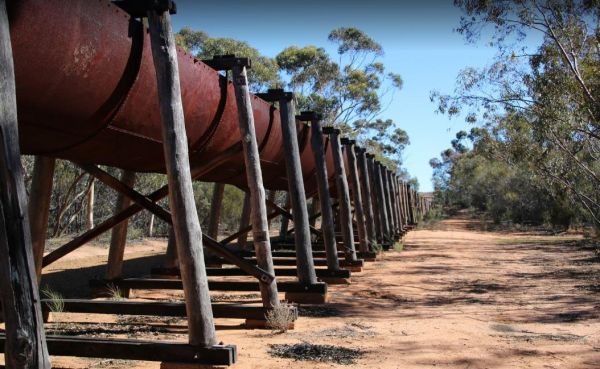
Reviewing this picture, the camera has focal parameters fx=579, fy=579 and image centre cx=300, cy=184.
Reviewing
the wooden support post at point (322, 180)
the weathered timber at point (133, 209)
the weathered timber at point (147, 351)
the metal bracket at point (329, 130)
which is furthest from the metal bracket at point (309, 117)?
the weathered timber at point (147, 351)

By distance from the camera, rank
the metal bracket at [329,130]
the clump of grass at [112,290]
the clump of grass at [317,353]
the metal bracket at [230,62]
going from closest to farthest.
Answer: the clump of grass at [317,353] < the metal bracket at [230,62] < the clump of grass at [112,290] < the metal bracket at [329,130]

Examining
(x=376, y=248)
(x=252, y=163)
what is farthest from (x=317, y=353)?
(x=376, y=248)

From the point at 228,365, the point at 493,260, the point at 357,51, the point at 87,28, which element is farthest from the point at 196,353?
the point at 357,51

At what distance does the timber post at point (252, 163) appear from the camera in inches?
214

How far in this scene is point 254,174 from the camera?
552 cm

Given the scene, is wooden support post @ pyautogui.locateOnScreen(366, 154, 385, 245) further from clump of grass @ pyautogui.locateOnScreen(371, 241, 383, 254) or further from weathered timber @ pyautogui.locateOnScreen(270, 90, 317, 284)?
weathered timber @ pyautogui.locateOnScreen(270, 90, 317, 284)

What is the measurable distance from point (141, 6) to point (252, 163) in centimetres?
203

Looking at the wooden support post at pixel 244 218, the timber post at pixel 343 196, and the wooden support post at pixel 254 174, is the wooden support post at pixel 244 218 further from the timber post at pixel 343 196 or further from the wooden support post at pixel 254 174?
the wooden support post at pixel 254 174

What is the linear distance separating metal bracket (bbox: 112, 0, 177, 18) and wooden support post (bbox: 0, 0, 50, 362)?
1490 mm

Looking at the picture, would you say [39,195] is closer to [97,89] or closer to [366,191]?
[97,89]

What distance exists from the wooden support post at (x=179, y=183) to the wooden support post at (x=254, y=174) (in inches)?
61.8

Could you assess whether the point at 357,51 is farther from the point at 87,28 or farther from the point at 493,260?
the point at 87,28

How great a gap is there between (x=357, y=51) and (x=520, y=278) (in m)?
29.8

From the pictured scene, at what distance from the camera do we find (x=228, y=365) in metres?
3.73
